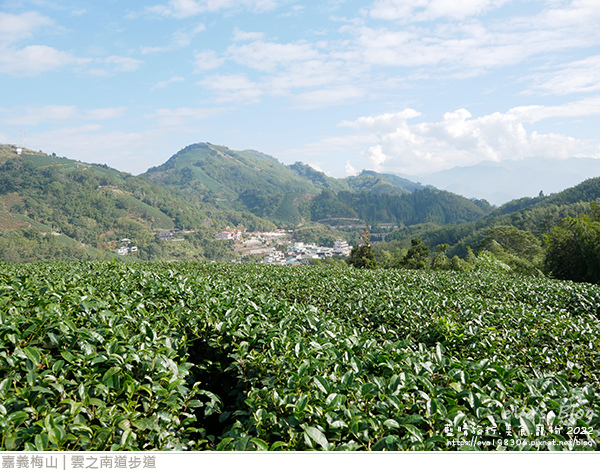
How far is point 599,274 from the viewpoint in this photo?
11.5 m

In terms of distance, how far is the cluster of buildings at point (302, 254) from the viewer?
86062 mm

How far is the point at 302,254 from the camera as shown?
9381cm

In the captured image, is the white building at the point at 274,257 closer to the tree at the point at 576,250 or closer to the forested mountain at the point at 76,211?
the forested mountain at the point at 76,211

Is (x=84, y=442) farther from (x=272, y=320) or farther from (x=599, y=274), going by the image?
(x=599, y=274)

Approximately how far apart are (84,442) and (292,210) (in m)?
160

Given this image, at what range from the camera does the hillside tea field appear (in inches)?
57.5

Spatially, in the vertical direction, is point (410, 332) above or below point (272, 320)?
below

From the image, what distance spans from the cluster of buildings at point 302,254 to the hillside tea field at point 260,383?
76314mm

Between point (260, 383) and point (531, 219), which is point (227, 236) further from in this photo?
point (260, 383)

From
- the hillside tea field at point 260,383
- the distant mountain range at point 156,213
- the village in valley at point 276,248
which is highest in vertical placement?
the distant mountain range at point 156,213

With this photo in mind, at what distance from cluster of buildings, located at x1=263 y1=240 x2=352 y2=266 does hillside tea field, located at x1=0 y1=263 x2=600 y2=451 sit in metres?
76.3

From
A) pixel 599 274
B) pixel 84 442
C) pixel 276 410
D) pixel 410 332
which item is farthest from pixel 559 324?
pixel 599 274

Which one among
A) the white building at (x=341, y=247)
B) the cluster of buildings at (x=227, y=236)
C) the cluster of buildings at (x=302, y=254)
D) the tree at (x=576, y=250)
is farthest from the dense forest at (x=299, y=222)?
the cluster of buildings at (x=302, y=254)

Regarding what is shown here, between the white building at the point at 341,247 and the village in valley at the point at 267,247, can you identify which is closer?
the village in valley at the point at 267,247
